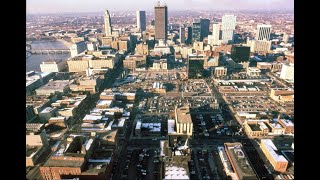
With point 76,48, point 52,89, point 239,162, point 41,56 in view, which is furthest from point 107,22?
point 239,162

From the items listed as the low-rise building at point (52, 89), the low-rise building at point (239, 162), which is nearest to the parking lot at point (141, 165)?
the low-rise building at point (239, 162)

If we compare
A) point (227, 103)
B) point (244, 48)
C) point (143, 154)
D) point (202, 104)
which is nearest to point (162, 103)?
point (202, 104)

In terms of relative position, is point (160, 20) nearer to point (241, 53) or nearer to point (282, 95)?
point (241, 53)

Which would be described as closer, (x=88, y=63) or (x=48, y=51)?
Answer: (x=88, y=63)

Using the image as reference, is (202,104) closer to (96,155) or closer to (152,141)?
(152,141)

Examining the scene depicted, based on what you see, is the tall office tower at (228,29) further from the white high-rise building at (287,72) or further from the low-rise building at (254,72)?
the white high-rise building at (287,72)
